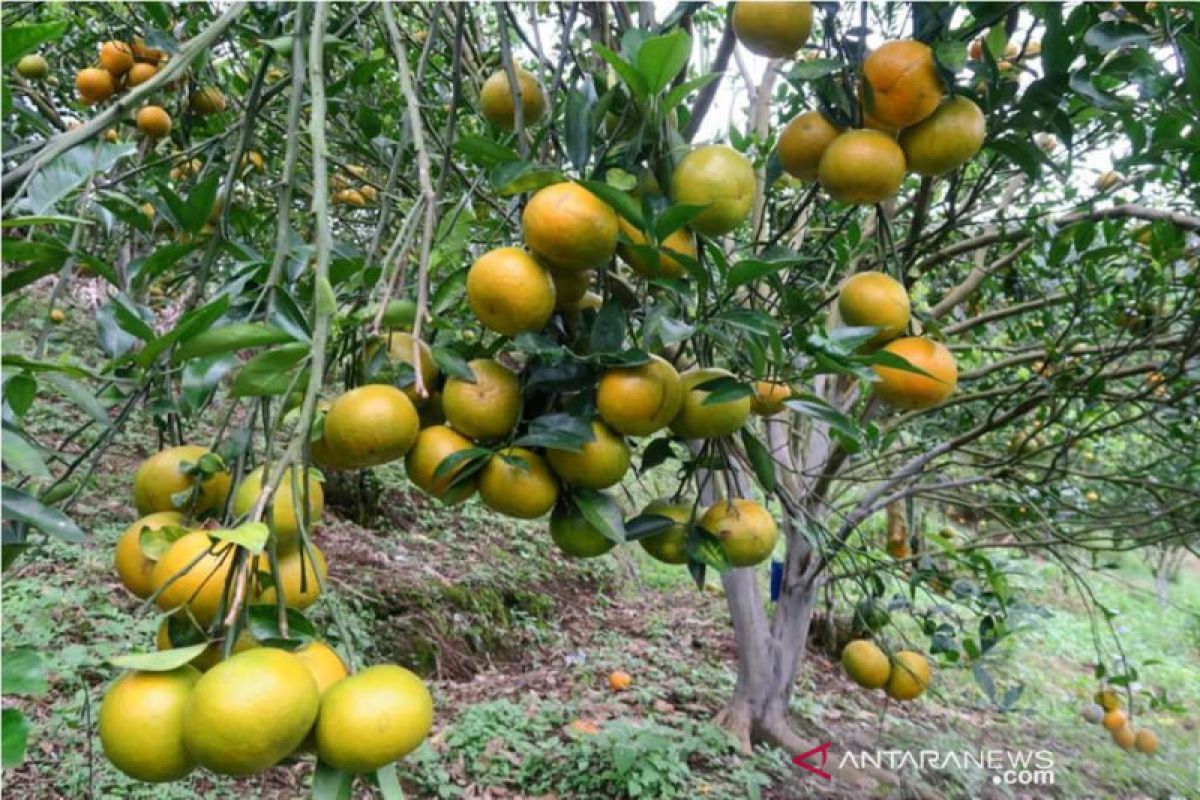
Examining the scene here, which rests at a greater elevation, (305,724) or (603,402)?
(603,402)

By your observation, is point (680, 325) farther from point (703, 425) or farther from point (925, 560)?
point (925, 560)

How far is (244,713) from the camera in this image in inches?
18.8

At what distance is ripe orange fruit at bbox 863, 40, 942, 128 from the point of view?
2.78 feet

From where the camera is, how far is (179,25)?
7.06 ft

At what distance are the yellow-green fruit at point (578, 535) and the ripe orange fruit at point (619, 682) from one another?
2.77 m

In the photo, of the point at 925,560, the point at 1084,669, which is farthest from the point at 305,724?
the point at 1084,669

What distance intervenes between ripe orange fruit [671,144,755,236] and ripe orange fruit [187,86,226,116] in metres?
1.42

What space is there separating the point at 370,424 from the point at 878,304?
1.94ft

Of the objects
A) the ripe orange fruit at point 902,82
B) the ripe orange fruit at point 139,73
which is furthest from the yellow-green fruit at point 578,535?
the ripe orange fruit at point 139,73

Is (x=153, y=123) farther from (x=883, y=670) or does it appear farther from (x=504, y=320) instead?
(x=883, y=670)

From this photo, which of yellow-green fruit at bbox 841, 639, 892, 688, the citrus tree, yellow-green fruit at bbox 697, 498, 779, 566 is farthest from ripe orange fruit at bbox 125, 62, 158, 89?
yellow-green fruit at bbox 841, 639, 892, 688

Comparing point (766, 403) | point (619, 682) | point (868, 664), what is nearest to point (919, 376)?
point (766, 403)

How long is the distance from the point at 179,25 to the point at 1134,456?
6.97 meters

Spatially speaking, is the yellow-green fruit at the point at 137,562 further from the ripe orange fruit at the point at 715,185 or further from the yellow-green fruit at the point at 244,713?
the ripe orange fruit at the point at 715,185
